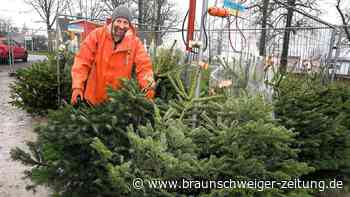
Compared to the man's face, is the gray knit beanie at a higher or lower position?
higher

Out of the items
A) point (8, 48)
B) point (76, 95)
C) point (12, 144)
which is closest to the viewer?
point (76, 95)

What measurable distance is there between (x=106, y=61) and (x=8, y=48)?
15.4 m

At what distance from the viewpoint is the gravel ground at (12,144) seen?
3.17 m

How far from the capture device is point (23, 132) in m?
5.14

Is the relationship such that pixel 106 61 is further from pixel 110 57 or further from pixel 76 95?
pixel 76 95

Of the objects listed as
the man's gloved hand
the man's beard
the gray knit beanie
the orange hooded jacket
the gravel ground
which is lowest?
the gravel ground

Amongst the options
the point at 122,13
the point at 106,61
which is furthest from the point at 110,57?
the point at 122,13

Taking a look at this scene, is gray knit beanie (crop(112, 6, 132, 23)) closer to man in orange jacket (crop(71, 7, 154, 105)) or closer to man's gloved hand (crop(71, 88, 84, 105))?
man in orange jacket (crop(71, 7, 154, 105))

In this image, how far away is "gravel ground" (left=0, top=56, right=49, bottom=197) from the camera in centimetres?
317

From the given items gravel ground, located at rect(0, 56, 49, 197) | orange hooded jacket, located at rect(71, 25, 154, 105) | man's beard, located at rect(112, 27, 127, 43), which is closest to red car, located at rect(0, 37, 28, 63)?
gravel ground, located at rect(0, 56, 49, 197)

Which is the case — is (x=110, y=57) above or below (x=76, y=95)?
above

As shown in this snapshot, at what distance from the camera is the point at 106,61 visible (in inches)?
112

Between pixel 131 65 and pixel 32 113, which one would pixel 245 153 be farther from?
pixel 32 113

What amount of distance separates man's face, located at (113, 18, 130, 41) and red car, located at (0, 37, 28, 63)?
1470 centimetres
